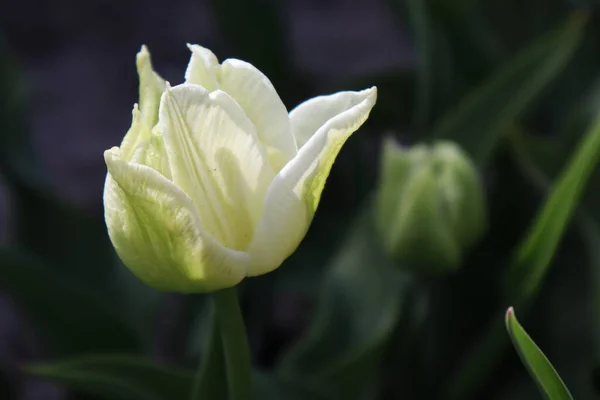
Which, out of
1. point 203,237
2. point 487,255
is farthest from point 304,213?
point 487,255

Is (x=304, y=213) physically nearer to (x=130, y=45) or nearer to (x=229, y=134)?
(x=229, y=134)

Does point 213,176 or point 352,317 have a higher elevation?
point 213,176

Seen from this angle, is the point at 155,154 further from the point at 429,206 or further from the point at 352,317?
the point at 352,317

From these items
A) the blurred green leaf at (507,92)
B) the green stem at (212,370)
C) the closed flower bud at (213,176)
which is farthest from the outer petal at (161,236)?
the blurred green leaf at (507,92)

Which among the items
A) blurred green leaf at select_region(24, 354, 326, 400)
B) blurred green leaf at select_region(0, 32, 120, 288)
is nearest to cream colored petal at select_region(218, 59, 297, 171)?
blurred green leaf at select_region(24, 354, 326, 400)

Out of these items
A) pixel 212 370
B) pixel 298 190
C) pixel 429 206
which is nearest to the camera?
pixel 298 190

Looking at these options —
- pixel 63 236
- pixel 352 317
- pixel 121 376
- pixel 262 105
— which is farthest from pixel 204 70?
pixel 63 236

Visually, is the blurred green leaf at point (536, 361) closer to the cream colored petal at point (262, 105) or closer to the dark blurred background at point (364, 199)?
the cream colored petal at point (262, 105)
